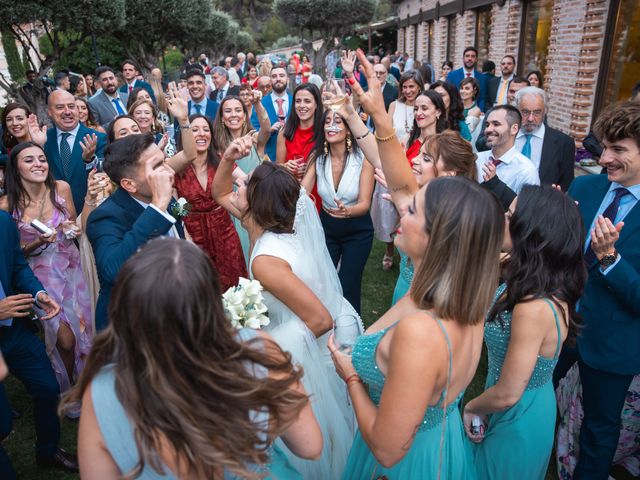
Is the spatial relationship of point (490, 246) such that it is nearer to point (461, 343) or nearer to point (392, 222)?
point (461, 343)

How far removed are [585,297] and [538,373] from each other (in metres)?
0.77

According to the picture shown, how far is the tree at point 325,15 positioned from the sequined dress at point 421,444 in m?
26.3

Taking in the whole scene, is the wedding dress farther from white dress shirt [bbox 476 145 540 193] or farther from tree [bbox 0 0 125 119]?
tree [bbox 0 0 125 119]

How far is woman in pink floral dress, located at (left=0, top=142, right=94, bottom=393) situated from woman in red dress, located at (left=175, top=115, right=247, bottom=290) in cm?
85

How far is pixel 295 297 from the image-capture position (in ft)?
7.68

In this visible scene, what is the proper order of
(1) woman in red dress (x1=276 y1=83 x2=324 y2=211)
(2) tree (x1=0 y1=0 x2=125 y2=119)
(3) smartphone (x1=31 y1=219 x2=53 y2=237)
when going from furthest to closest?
(2) tree (x1=0 y1=0 x2=125 y2=119), (1) woman in red dress (x1=276 y1=83 x2=324 y2=211), (3) smartphone (x1=31 y1=219 x2=53 y2=237)

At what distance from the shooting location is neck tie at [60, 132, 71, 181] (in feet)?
14.5

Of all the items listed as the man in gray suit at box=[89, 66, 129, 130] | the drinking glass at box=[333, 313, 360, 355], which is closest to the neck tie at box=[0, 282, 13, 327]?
the drinking glass at box=[333, 313, 360, 355]

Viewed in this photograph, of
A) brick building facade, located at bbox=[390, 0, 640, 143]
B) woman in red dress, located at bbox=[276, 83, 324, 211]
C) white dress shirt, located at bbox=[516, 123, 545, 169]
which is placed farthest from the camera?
brick building facade, located at bbox=[390, 0, 640, 143]

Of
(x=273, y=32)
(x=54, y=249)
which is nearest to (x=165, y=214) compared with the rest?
(x=54, y=249)

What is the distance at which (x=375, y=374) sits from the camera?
66.9 inches

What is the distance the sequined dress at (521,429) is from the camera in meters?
2.01

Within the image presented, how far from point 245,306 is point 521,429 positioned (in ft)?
4.32

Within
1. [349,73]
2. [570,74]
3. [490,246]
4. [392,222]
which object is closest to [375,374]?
Result: [490,246]
